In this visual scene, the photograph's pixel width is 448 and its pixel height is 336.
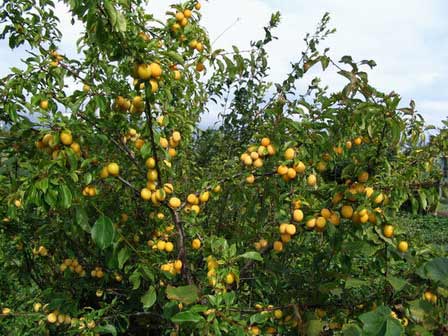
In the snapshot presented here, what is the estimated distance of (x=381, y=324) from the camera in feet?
4.33

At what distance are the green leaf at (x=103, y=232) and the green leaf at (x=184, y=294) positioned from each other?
33 centimetres

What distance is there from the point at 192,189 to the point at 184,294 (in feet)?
2.98

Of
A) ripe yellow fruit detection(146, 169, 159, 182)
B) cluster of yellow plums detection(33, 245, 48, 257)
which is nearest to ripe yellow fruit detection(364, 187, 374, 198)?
ripe yellow fruit detection(146, 169, 159, 182)

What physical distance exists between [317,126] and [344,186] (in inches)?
11.6

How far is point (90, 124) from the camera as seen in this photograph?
179 centimetres

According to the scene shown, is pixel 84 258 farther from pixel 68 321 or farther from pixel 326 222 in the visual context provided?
pixel 326 222

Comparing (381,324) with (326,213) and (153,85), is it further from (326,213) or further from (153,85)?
(153,85)

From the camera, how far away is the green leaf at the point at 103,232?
5.15 ft

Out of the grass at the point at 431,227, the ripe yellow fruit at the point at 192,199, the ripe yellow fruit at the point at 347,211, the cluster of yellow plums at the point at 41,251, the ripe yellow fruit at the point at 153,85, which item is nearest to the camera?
the ripe yellow fruit at the point at 153,85

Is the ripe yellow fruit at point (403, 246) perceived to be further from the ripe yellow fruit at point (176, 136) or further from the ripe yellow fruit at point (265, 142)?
the ripe yellow fruit at point (176, 136)

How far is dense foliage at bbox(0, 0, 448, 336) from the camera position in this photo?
1.56m

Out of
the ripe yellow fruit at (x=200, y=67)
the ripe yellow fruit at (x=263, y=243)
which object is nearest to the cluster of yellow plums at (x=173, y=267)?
the ripe yellow fruit at (x=263, y=243)

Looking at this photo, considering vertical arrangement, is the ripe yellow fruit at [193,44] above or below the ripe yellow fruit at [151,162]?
above

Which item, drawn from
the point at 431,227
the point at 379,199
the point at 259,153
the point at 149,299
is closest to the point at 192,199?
the point at 259,153
